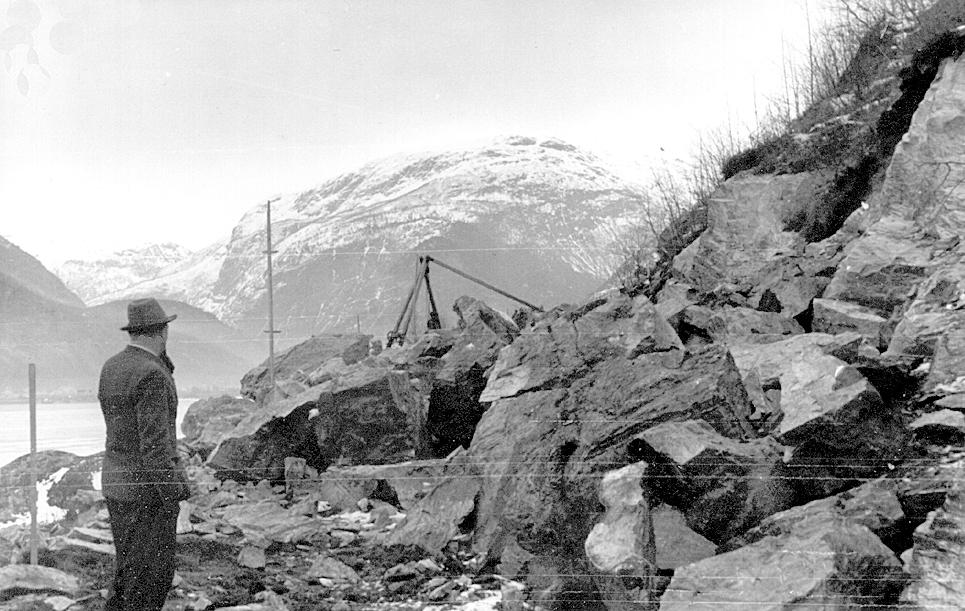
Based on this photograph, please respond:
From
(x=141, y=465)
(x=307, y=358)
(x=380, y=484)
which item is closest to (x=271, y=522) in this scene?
(x=380, y=484)

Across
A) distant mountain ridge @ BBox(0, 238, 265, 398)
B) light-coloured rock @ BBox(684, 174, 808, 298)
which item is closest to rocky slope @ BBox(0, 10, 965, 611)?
light-coloured rock @ BBox(684, 174, 808, 298)

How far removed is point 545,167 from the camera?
27.9 ft

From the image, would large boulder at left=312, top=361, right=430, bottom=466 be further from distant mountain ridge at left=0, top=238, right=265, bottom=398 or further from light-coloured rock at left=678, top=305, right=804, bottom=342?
light-coloured rock at left=678, top=305, right=804, bottom=342

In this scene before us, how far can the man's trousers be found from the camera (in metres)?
3.88

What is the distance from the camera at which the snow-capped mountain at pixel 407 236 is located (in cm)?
742

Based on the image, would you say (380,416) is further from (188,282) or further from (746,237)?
(746,237)

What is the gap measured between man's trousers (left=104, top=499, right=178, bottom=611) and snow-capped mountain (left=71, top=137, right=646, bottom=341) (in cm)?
322

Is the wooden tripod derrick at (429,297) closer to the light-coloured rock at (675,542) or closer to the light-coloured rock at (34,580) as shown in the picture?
the light-coloured rock at (675,542)

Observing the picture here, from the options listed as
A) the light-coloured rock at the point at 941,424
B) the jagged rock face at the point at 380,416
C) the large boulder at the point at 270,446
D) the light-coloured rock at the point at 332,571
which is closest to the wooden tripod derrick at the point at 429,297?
the jagged rock face at the point at 380,416

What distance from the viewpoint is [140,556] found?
12.8ft

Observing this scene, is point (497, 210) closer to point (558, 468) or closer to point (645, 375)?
point (645, 375)

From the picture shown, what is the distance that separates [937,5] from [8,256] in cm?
902

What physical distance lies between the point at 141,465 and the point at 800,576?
3128 mm

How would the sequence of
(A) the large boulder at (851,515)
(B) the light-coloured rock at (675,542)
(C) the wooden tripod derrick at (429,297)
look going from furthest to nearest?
(C) the wooden tripod derrick at (429,297)
(B) the light-coloured rock at (675,542)
(A) the large boulder at (851,515)
